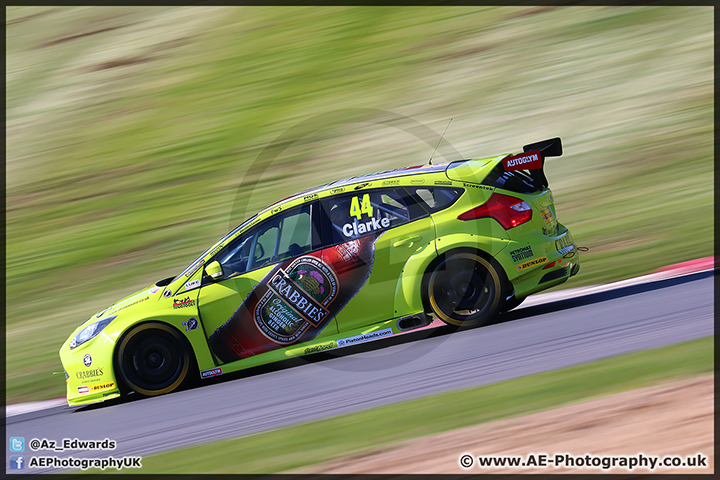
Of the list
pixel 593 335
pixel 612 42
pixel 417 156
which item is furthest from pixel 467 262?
pixel 612 42

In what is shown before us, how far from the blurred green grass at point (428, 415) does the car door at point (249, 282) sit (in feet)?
5.08

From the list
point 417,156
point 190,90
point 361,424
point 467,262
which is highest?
point 190,90

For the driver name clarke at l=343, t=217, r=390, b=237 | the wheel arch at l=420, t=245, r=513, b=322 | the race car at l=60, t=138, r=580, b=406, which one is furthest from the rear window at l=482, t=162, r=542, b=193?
the driver name clarke at l=343, t=217, r=390, b=237

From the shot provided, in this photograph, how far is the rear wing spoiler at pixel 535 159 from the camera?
6.43 metres

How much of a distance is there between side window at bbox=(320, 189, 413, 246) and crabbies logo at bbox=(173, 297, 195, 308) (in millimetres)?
1394

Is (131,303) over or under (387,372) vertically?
over

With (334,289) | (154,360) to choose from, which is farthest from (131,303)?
(334,289)

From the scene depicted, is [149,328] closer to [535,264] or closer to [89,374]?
[89,374]

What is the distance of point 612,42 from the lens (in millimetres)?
13961

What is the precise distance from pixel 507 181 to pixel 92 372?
4399mm

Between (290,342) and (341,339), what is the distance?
19.1 inches

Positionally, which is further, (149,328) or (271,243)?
(271,243)

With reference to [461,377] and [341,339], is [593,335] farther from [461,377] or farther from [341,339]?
[341,339]

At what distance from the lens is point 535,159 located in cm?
641
